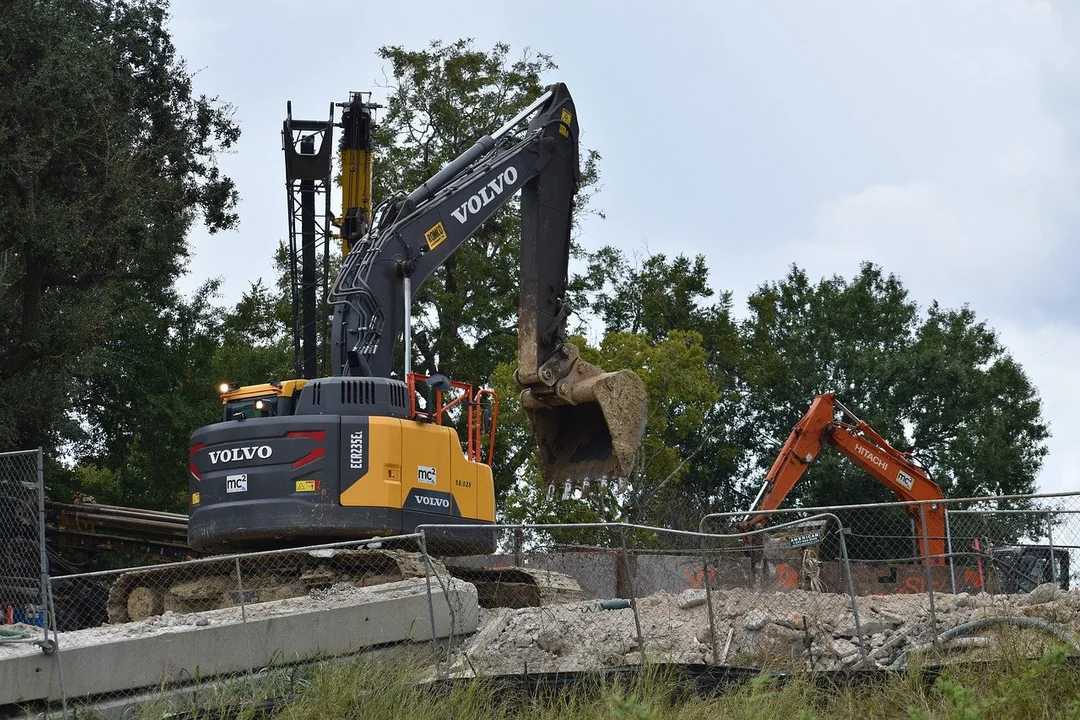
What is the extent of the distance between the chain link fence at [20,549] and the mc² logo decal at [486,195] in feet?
19.8

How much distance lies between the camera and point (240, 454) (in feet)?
43.4

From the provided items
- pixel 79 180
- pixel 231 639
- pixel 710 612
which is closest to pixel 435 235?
pixel 231 639

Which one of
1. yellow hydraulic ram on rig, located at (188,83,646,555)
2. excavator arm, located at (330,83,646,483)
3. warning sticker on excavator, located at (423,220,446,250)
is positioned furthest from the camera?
warning sticker on excavator, located at (423,220,446,250)

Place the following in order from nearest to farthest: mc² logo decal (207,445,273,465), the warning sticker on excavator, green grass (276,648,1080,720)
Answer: green grass (276,648,1080,720) < mc² logo decal (207,445,273,465) < the warning sticker on excavator

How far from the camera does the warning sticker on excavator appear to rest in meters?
15.1

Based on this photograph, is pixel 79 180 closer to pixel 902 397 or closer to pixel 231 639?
pixel 231 639

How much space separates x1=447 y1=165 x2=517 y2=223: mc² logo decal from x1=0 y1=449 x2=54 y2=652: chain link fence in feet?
19.8

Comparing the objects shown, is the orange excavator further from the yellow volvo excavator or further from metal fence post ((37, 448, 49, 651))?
metal fence post ((37, 448, 49, 651))

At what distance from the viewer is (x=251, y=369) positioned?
33000mm

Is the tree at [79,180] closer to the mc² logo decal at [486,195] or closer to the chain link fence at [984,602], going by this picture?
the mc² logo decal at [486,195]

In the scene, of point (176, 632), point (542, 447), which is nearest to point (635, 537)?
point (542, 447)

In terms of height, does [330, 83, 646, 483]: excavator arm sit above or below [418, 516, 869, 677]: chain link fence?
above

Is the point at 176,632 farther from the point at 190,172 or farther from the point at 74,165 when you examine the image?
the point at 190,172

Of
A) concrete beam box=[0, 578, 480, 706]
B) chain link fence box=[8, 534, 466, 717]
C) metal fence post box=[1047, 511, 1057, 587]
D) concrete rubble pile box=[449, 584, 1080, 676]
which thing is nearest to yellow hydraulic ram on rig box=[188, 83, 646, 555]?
chain link fence box=[8, 534, 466, 717]
